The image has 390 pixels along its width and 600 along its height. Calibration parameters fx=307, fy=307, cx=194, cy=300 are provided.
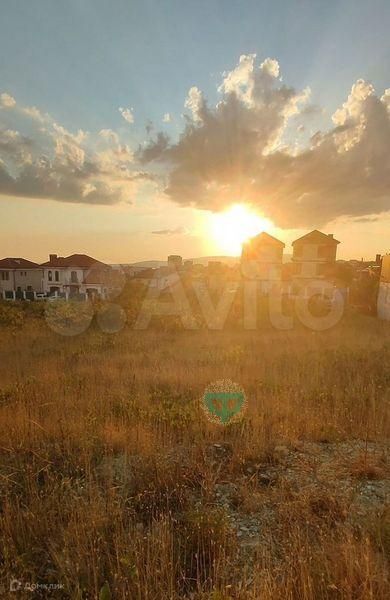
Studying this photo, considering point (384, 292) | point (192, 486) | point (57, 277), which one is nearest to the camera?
point (192, 486)

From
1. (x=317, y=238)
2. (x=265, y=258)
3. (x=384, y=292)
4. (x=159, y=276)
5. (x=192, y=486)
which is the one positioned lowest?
(x=192, y=486)

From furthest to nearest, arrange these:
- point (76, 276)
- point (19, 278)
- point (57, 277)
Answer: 1. point (19, 278)
2. point (57, 277)
3. point (76, 276)

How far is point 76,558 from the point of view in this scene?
88.3 inches

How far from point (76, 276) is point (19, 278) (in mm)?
10348

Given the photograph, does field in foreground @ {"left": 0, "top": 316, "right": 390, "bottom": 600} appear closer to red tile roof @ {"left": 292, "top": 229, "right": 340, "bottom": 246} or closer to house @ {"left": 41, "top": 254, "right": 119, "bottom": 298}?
red tile roof @ {"left": 292, "top": 229, "right": 340, "bottom": 246}

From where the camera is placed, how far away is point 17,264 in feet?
140

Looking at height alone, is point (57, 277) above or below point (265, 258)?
below

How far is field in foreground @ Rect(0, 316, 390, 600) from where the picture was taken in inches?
82.7

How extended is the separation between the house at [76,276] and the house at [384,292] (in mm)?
27811

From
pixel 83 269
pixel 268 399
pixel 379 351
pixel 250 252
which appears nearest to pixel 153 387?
pixel 268 399

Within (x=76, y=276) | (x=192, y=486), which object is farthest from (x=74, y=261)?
(x=192, y=486)

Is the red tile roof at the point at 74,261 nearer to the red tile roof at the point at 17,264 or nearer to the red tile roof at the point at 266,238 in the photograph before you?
the red tile roof at the point at 17,264

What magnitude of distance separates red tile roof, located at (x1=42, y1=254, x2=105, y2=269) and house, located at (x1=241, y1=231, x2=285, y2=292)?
65.9 ft

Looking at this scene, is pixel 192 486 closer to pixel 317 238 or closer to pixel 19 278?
pixel 317 238
